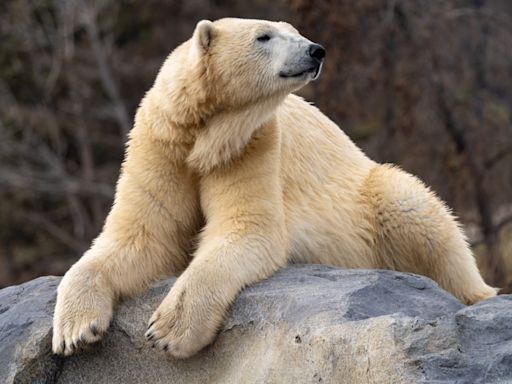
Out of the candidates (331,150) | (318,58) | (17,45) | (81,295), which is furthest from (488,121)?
(17,45)

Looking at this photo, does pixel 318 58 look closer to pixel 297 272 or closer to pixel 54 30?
pixel 297 272

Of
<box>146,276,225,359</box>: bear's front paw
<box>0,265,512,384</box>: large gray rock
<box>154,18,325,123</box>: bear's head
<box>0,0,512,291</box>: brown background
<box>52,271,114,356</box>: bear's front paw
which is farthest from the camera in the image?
<box>0,0,512,291</box>: brown background

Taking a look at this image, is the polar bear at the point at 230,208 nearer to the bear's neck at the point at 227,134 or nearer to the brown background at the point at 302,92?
the bear's neck at the point at 227,134

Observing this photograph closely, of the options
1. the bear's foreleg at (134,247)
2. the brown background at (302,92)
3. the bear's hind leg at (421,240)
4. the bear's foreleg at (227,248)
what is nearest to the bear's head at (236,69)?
the bear's foreleg at (227,248)

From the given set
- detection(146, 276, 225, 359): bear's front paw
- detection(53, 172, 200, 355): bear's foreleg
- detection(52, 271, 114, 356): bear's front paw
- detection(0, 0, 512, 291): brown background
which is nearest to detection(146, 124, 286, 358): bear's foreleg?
detection(146, 276, 225, 359): bear's front paw

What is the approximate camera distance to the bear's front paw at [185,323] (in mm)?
4688

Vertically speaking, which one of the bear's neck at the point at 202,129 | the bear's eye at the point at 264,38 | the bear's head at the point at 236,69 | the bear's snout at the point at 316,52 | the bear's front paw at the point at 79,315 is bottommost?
the bear's front paw at the point at 79,315

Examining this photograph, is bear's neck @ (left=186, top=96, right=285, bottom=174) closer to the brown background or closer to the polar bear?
the polar bear

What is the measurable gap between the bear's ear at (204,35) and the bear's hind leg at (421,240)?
1.24 metres

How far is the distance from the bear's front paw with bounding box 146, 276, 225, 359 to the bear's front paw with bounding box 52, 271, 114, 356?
269 mm

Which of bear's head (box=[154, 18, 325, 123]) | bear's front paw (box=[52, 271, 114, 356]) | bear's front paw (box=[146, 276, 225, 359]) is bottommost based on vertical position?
bear's front paw (box=[52, 271, 114, 356])

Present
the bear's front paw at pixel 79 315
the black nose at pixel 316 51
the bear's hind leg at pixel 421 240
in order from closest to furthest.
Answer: the bear's front paw at pixel 79 315 < the black nose at pixel 316 51 < the bear's hind leg at pixel 421 240

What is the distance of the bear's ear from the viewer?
5410 mm

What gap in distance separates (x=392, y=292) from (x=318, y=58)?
129 centimetres
